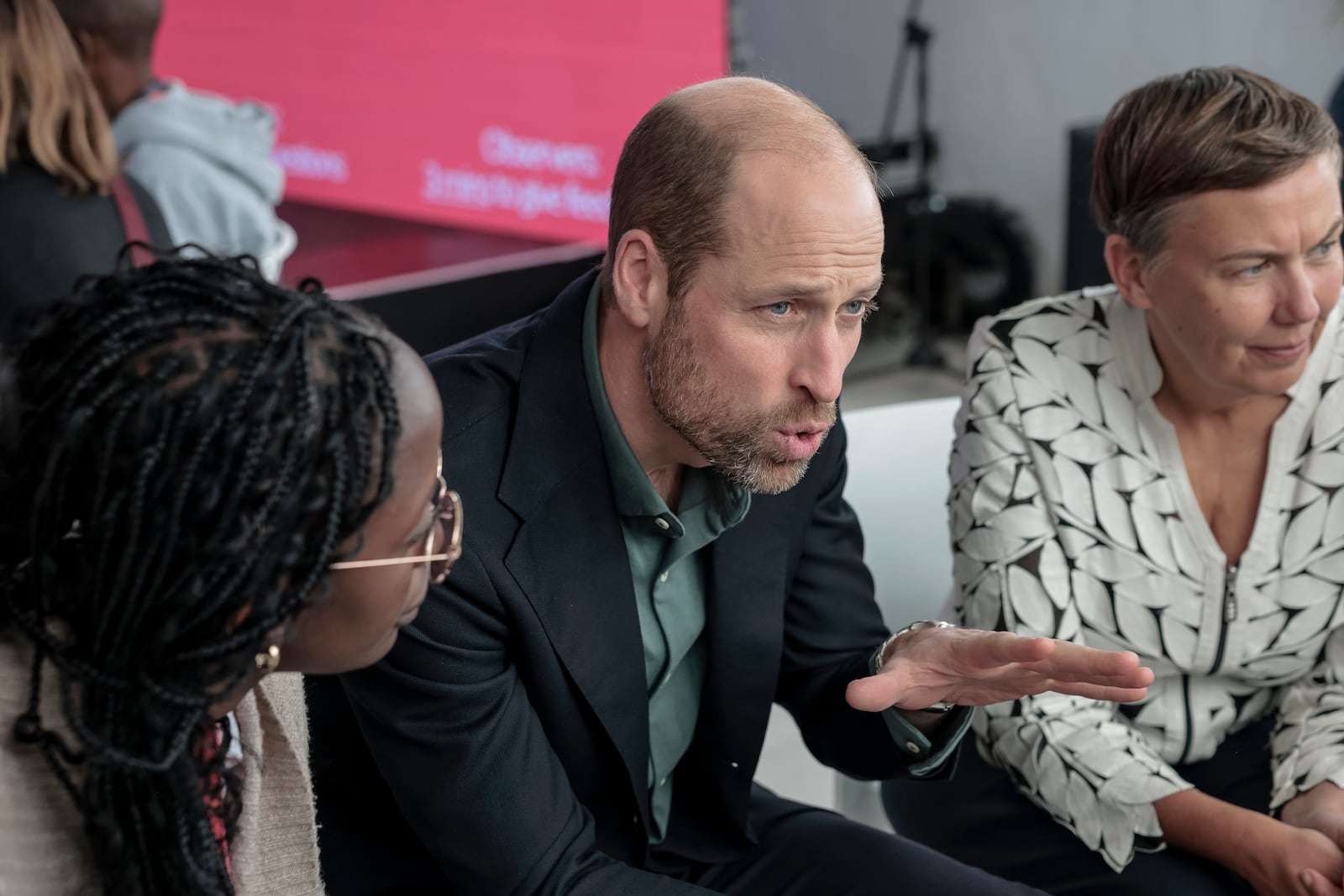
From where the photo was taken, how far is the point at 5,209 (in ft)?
7.45

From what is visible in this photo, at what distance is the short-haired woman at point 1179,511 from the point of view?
1.60m

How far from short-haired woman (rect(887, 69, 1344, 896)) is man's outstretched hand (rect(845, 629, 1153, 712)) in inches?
10.2

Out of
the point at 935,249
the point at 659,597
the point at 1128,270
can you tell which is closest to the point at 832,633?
the point at 659,597

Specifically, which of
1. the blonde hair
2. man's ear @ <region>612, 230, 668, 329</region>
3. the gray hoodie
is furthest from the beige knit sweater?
the gray hoodie

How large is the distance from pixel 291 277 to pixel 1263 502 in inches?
146

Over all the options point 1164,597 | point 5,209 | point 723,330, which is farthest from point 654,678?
point 5,209

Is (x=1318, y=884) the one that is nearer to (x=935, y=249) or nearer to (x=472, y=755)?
(x=472, y=755)

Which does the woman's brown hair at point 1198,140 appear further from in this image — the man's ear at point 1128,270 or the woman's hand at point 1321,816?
the woman's hand at point 1321,816

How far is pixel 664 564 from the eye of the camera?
1.50m

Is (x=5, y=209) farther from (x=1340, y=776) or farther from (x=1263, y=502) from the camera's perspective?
(x=1340, y=776)

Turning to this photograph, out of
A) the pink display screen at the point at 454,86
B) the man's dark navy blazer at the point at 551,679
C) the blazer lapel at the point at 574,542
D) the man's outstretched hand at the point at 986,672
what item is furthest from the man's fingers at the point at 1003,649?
the pink display screen at the point at 454,86

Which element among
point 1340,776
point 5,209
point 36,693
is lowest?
point 1340,776

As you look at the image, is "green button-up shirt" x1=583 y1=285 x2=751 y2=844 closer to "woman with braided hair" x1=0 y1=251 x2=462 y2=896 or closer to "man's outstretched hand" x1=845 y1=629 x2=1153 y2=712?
"man's outstretched hand" x1=845 y1=629 x2=1153 y2=712

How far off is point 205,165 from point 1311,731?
2.51 metres
